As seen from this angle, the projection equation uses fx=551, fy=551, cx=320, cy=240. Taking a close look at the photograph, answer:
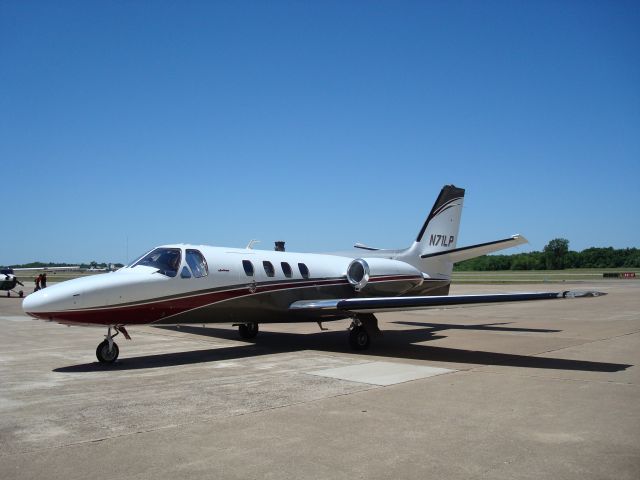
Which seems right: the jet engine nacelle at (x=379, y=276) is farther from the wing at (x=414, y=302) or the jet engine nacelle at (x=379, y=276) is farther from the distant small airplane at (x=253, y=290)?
the wing at (x=414, y=302)

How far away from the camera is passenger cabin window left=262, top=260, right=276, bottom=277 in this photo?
13.6 meters

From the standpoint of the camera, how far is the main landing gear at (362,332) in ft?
43.8

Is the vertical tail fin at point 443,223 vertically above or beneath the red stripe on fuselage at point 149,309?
above

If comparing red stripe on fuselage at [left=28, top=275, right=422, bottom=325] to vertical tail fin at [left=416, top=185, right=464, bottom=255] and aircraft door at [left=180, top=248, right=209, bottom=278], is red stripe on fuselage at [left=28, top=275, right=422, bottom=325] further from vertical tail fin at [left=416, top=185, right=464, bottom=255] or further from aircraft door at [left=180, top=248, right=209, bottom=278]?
vertical tail fin at [left=416, top=185, right=464, bottom=255]

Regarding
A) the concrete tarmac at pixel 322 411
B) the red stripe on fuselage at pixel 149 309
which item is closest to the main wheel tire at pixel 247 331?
the concrete tarmac at pixel 322 411

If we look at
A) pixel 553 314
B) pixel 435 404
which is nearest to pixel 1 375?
pixel 435 404

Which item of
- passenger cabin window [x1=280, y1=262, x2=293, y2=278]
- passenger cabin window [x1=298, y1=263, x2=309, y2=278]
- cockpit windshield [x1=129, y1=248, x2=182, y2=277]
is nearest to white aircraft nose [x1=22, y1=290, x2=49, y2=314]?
cockpit windshield [x1=129, y1=248, x2=182, y2=277]

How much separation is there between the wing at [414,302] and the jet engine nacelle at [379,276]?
2051 millimetres

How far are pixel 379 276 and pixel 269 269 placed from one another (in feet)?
12.0

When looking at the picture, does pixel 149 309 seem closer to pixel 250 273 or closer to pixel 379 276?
pixel 250 273

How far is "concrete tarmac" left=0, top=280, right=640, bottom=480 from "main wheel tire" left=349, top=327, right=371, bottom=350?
0.33 metres

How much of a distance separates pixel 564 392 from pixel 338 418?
3649mm

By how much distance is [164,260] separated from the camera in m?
11.8

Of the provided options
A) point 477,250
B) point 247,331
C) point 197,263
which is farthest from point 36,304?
point 477,250
